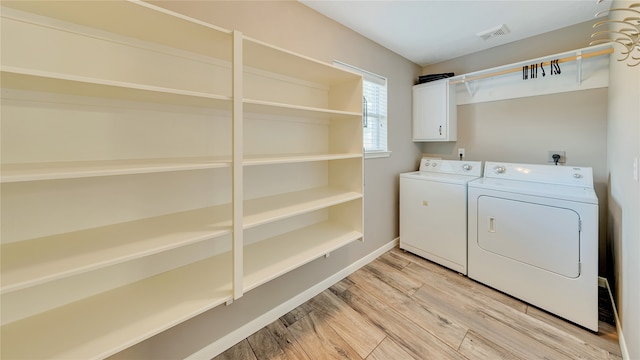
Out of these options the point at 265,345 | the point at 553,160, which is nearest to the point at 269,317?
the point at 265,345

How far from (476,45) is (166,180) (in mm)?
3264

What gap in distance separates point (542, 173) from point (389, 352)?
2144mm

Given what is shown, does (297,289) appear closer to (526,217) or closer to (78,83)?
(78,83)

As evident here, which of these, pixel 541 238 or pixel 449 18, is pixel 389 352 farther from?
pixel 449 18

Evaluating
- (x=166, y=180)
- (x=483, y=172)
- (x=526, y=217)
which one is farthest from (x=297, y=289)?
(x=483, y=172)

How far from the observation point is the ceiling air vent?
86.9 inches

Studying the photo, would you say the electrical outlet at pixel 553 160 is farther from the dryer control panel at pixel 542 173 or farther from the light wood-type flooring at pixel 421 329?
the light wood-type flooring at pixel 421 329

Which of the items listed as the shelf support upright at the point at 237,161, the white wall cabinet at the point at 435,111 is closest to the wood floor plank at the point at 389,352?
the shelf support upright at the point at 237,161

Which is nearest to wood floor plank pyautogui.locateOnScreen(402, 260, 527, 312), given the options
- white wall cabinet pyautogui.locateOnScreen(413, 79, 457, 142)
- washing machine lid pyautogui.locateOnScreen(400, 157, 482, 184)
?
washing machine lid pyautogui.locateOnScreen(400, 157, 482, 184)

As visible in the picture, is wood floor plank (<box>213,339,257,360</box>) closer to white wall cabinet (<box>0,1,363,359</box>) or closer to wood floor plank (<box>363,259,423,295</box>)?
white wall cabinet (<box>0,1,363,359</box>)

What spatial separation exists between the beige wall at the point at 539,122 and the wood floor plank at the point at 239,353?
3.06 metres

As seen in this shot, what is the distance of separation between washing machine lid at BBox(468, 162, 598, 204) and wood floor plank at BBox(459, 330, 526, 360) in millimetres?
1175

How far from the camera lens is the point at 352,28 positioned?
222 centimetres

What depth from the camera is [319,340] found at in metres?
1.60
